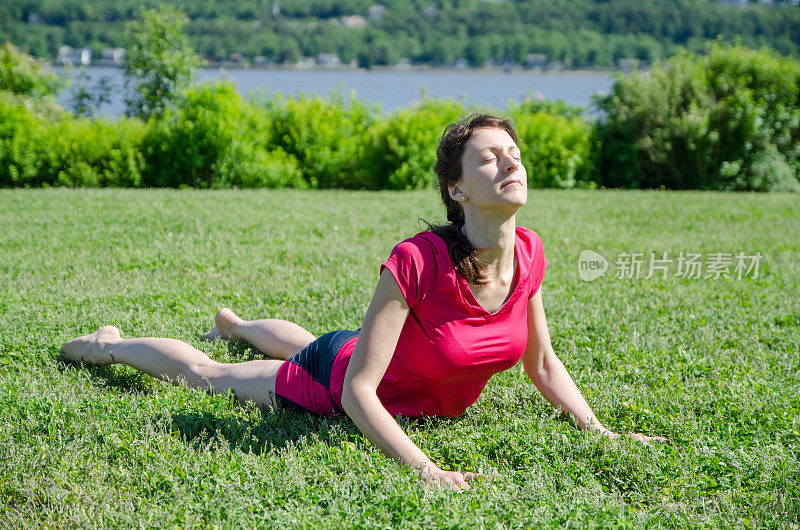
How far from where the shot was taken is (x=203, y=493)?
2.68 metres

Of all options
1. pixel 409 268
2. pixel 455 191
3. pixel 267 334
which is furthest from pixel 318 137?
pixel 409 268

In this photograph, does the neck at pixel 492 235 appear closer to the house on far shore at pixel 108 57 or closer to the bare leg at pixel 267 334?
the bare leg at pixel 267 334

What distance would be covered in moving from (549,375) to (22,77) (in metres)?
15.1

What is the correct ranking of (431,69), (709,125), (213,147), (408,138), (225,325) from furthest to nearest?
(431,69) < (709,125) < (408,138) < (213,147) < (225,325)

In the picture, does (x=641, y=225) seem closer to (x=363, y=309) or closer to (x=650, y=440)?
(x=363, y=309)

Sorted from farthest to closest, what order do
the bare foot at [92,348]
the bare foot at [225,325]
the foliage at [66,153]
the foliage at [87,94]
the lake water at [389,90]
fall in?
the foliage at [87,94] → the lake water at [389,90] → the foliage at [66,153] → the bare foot at [225,325] → the bare foot at [92,348]

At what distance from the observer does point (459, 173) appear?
9.21 ft

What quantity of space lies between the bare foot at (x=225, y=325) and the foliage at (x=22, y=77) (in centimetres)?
1288

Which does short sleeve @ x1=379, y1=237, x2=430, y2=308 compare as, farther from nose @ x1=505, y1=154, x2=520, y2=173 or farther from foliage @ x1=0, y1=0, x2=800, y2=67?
foliage @ x1=0, y1=0, x2=800, y2=67

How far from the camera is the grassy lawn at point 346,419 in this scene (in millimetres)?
2646

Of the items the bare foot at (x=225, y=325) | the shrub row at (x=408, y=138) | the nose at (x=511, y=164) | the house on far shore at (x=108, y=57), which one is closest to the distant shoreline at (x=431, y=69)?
the house on far shore at (x=108, y=57)

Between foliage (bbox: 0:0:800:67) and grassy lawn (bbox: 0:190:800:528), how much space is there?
16.0 metres

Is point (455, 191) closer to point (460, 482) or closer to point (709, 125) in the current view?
point (460, 482)

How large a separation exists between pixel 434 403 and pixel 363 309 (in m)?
1.96
